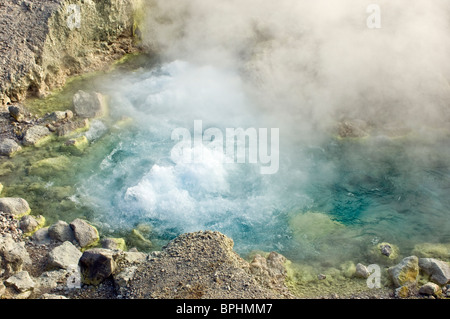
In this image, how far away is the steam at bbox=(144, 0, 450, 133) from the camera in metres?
7.11

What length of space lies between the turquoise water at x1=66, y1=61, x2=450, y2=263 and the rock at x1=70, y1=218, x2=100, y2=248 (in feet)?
0.85

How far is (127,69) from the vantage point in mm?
8680

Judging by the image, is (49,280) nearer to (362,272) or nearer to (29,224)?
(29,224)

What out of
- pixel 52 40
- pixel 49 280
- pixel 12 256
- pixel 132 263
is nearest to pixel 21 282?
pixel 49 280

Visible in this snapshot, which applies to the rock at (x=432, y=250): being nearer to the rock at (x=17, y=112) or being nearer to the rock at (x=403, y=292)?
the rock at (x=403, y=292)

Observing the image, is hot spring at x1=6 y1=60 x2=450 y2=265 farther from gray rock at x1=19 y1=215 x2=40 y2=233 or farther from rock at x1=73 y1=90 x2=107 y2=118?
gray rock at x1=19 y1=215 x2=40 y2=233

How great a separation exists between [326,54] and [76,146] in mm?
4620

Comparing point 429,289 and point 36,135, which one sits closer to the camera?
point 429,289

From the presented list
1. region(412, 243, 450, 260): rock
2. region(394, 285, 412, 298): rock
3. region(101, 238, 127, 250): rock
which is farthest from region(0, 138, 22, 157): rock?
region(412, 243, 450, 260): rock

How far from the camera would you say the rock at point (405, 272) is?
4551 millimetres

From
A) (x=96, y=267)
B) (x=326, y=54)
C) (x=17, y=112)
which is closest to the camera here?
(x=96, y=267)

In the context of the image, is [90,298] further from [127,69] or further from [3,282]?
[127,69]

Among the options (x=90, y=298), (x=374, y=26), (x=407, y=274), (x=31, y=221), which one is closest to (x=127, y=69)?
(x=31, y=221)

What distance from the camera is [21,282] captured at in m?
4.33
